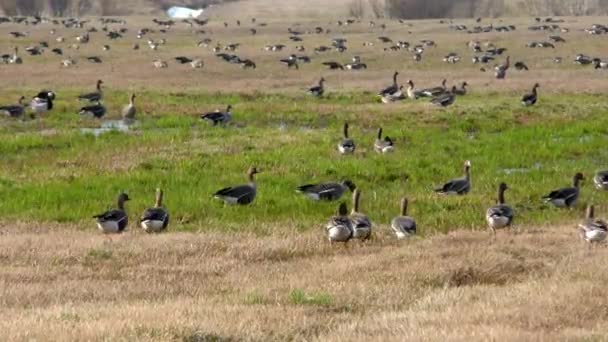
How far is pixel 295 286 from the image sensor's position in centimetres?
1151

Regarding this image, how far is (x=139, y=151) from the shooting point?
23484 mm

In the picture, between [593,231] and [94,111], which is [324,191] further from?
[94,111]

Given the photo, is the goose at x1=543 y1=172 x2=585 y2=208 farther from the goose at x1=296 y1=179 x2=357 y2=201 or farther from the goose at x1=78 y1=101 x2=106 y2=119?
the goose at x1=78 y1=101 x2=106 y2=119

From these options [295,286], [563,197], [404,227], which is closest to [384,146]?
[563,197]

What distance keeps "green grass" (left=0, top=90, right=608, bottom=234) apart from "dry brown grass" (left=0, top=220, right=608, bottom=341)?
6.09 ft

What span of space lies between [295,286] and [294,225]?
458 centimetres

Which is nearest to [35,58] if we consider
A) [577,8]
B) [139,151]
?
[139,151]

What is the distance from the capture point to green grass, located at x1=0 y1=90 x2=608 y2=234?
57.0 feet

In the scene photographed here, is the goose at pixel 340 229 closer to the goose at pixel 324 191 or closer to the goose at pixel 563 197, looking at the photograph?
the goose at pixel 324 191

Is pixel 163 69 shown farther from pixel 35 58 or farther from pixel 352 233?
pixel 352 233

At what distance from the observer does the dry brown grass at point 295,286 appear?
9.20 metres

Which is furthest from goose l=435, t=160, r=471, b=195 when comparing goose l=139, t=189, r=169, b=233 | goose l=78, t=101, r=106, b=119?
goose l=78, t=101, r=106, b=119

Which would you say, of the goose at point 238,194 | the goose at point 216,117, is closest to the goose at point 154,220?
the goose at point 238,194

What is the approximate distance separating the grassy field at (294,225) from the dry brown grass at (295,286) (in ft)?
0.11
